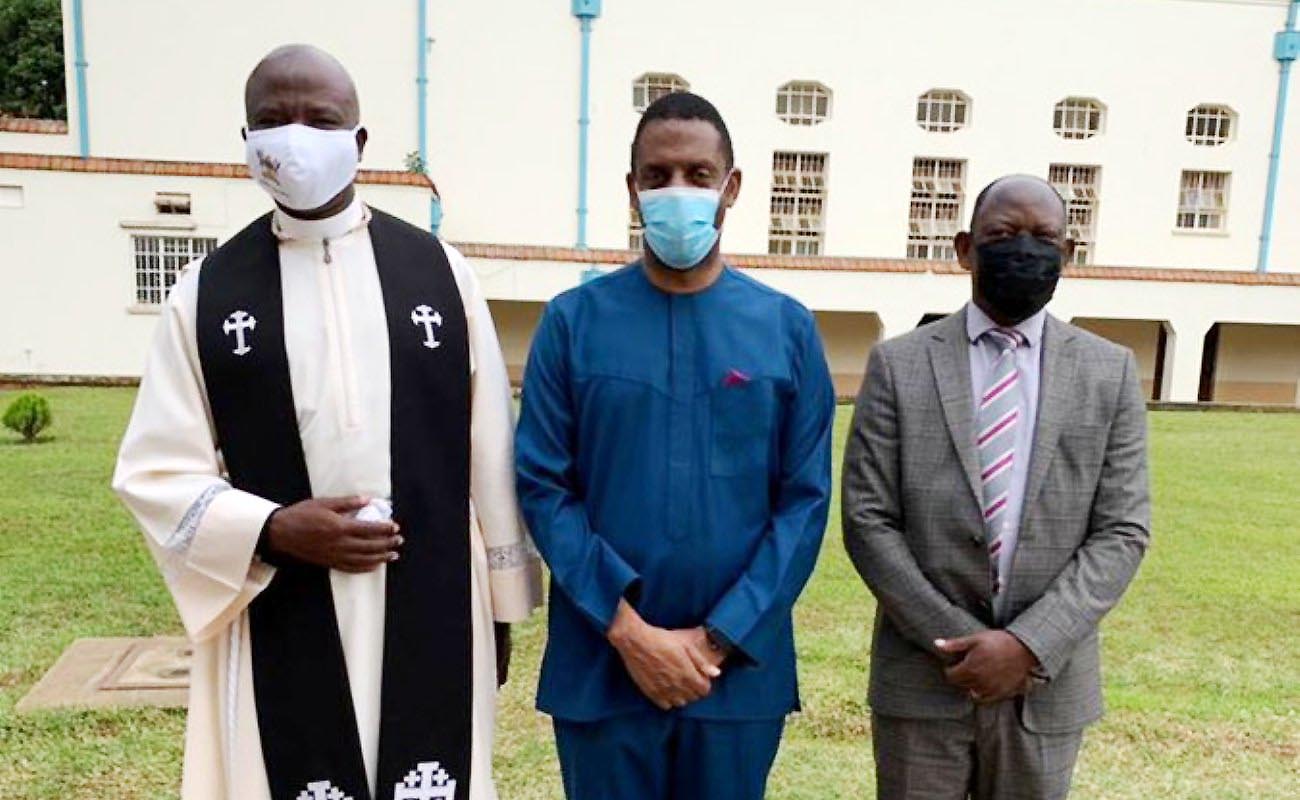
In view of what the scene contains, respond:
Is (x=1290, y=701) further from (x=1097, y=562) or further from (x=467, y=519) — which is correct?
(x=467, y=519)

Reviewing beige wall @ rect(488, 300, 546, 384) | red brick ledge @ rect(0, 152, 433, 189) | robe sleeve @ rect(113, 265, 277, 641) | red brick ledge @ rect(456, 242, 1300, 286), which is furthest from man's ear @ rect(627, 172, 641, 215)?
beige wall @ rect(488, 300, 546, 384)

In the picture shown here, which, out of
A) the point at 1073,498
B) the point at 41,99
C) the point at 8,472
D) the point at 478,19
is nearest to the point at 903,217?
the point at 478,19

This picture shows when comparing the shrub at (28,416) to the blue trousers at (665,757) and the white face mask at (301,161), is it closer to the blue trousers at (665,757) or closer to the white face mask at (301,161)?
the white face mask at (301,161)

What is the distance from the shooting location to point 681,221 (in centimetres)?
213

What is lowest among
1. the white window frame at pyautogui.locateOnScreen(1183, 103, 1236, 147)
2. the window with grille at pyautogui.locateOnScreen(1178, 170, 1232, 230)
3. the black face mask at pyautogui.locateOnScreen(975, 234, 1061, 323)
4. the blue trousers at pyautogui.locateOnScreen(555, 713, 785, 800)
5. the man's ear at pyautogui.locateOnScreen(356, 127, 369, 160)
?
the blue trousers at pyautogui.locateOnScreen(555, 713, 785, 800)

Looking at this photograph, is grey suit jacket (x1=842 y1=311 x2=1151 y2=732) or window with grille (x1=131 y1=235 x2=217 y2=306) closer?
grey suit jacket (x1=842 y1=311 x2=1151 y2=732)

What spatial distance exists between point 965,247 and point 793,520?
0.77 metres

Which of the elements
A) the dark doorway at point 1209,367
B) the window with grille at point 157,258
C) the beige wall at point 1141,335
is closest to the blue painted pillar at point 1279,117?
the dark doorway at point 1209,367

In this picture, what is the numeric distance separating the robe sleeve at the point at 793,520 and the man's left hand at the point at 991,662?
367mm

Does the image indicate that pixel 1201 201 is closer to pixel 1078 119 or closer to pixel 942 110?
pixel 1078 119

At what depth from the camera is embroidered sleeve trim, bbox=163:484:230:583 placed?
2139mm

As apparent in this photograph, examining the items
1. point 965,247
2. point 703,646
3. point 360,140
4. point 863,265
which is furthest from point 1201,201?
point 360,140

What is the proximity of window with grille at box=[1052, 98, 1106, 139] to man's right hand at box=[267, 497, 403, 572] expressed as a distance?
61.0ft

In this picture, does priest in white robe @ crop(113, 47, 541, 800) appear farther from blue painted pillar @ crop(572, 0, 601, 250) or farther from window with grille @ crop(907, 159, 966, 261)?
window with grille @ crop(907, 159, 966, 261)
